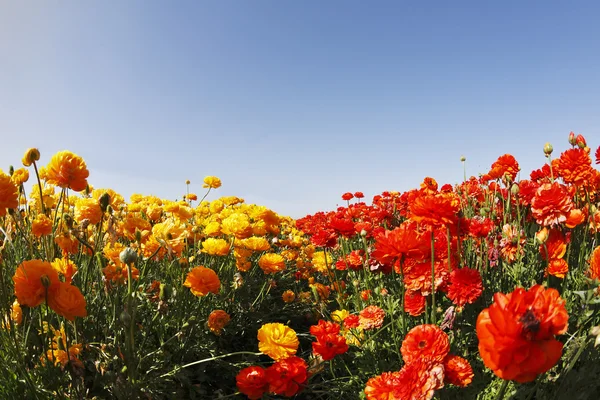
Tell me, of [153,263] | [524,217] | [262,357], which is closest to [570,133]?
[524,217]

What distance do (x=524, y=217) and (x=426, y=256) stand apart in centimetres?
188

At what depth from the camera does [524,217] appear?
10.3ft

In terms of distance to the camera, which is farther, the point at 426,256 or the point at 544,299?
the point at 426,256

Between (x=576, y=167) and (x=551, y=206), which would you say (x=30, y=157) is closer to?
(x=551, y=206)

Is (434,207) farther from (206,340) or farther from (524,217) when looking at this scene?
(524,217)

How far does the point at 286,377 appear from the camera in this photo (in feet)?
5.25

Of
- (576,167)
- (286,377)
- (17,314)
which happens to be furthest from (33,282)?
(576,167)

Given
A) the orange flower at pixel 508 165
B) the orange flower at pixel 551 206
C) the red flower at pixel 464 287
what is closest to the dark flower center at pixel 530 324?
the red flower at pixel 464 287

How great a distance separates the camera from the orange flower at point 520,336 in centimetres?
85

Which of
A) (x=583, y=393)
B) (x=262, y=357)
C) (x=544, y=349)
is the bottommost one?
(x=262, y=357)

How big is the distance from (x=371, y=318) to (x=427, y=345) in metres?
0.80

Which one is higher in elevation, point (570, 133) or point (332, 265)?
point (570, 133)

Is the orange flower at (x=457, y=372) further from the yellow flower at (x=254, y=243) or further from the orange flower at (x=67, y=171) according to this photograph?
the orange flower at (x=67, y=171)

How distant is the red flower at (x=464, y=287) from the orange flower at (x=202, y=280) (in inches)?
46.5
